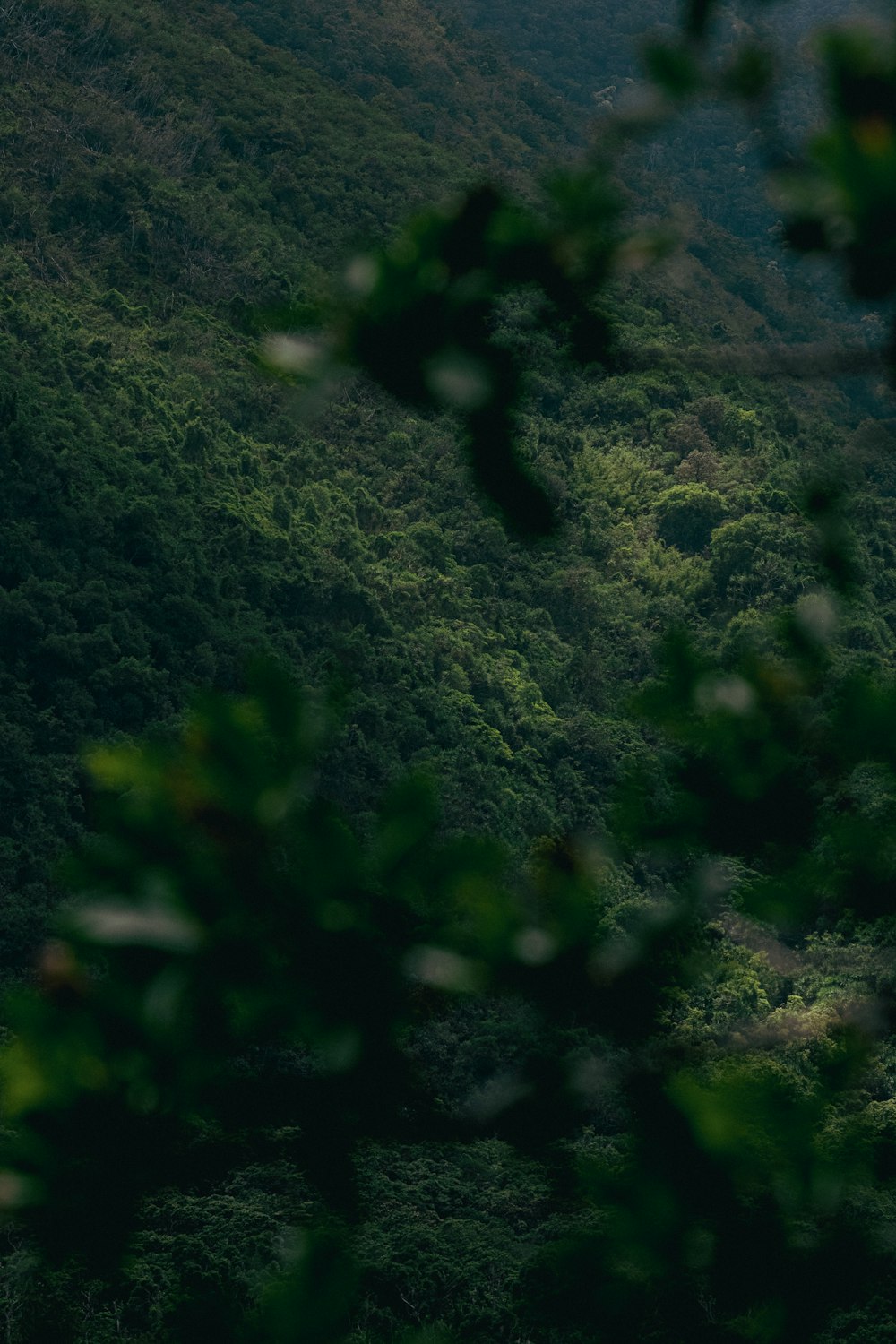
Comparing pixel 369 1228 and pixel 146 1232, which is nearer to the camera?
pixel 146 1232

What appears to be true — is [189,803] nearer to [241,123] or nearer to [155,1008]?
[155,1008]

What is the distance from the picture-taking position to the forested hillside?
78 centimetres

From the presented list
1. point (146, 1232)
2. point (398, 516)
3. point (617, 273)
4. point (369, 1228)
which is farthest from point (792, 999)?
point (617, 273)

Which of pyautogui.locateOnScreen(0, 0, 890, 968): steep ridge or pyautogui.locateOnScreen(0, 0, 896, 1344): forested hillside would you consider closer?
pyautogui.locateOnScreen(0, 0, 896, 1344): forested hillside

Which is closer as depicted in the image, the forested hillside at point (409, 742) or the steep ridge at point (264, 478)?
the forested hillside at point (409, 742)

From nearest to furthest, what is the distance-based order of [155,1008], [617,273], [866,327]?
1. [155,1008]
2. [617,273]
3. [866,327]

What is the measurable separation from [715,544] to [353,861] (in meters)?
14.0

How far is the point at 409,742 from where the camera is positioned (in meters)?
11.1

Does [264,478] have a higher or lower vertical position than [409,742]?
higher

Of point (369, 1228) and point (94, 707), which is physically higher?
point (94, 707)

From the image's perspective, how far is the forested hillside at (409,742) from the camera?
78 centimetres

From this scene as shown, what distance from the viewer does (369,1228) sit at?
6891 millimetres

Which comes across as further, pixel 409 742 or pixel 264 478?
pixel 264 478

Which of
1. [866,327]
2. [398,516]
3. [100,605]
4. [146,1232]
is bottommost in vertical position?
[146,1232]
